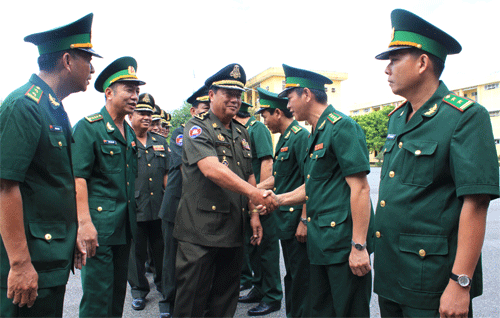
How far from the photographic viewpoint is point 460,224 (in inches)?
61.3

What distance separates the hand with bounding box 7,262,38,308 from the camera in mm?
1589

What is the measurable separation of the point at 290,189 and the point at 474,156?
2309 mm

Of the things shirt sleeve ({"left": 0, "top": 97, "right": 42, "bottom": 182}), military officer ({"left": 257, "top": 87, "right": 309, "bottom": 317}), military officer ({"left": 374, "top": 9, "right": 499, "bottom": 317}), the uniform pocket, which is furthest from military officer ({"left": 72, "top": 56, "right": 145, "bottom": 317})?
the uniform pocket

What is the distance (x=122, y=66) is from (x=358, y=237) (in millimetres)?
2615

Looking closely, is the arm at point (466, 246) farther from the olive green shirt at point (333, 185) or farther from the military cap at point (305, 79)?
the military cap at point (305, 79)

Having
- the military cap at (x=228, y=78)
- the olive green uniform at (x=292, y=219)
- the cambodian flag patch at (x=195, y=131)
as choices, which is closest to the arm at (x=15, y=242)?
the cambodian flag patch at (x=195, y=131)

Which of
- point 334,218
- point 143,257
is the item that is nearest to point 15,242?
point 334,218

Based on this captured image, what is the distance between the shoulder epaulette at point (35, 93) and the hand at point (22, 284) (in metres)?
0.83

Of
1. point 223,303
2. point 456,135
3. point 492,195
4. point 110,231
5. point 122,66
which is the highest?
point 122,66

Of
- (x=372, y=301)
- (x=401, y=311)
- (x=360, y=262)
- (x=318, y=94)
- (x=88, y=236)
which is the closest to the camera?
(x=401, y=311)

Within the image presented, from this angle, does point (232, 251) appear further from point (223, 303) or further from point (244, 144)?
point (244, 144)

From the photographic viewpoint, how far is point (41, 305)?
1.75 m

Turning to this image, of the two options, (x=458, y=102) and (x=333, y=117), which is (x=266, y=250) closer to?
(x=333, y=117)

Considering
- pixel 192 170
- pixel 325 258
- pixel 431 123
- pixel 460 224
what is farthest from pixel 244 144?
pixel 460 224
